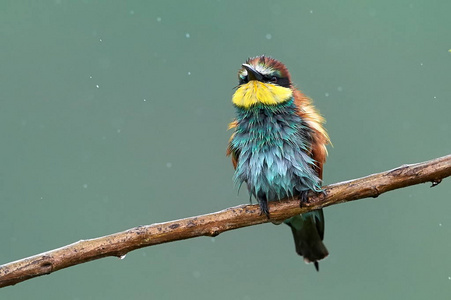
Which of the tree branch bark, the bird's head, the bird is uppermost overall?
the bird's head

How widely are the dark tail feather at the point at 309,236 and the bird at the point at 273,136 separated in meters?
0.42

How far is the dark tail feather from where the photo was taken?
119 inches

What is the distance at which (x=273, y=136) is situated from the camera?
261 centimetres

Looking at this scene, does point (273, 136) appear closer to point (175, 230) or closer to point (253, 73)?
point (253, 73)

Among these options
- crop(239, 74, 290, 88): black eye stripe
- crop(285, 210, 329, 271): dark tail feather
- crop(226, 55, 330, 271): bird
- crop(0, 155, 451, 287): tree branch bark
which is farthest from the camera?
crop(285, 210, 329, 271): dark tail feather

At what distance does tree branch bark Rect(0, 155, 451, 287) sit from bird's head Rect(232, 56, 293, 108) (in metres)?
0.51

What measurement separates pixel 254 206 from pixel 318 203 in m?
0.25

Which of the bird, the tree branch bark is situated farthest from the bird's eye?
the tree branch bark

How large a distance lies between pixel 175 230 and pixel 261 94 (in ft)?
2.42

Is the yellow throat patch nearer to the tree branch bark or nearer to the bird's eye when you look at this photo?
the bird's eye

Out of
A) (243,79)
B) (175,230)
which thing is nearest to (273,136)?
(243,79)

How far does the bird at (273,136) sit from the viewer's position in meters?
2.56

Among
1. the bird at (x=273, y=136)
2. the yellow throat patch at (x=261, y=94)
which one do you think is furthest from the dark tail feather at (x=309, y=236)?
the yellow throat patch at (x=261, y=94)

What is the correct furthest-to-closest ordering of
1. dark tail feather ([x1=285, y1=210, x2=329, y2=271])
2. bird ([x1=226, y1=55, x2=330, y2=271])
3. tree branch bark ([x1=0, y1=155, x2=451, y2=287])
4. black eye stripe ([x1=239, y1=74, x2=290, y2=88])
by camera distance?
dark tail feather ([x1=285, y1=210, x2=329, y2=271]) < black eye stripe ([x1=239, y1=74, x2=290, y2=88]) < bird ([x1=226, y1=55, x2=330, y2=271]) < tree branch bark ([x1=0, y1=155, x2=451, y2=287])
